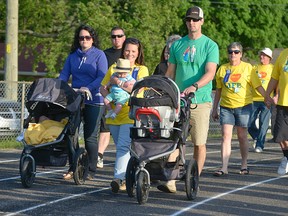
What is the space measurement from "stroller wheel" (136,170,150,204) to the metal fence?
11.3 m

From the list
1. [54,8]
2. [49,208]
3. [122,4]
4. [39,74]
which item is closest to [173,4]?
[122,4]

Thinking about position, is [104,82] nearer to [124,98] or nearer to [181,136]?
[124,98]

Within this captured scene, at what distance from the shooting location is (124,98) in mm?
12211

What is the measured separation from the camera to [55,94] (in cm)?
1252

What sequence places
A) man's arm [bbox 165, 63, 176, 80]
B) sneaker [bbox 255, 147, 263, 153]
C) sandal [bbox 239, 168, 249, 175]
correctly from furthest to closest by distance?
1. sneaker [bbox 255, 147, 263, 153]
2. sandal [bbox 239, 168, 249, 175]
3. man's arm [bbox 165, 63, 176, 80]

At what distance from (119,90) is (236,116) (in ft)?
10.6

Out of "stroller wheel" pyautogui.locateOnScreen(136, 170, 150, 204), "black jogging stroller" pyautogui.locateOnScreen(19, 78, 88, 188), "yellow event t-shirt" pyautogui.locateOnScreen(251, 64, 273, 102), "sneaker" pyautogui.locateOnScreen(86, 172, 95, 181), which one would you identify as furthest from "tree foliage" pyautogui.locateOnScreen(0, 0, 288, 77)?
"stroller wheel" pyautogui.locateOnScreen(136, 170, 150, 204)

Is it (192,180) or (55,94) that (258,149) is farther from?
(192,180)

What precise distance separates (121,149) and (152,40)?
92.2ft

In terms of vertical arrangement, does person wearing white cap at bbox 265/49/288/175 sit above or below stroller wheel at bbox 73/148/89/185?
above

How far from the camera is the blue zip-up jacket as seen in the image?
13281 mm

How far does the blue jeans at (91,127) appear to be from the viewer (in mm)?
13297

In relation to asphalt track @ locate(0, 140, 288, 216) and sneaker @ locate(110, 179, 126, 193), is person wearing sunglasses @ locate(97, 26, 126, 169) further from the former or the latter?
sneaker @ locate(110, 179, 126, 193)

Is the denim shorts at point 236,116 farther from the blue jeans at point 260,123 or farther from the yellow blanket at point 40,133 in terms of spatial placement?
the blue jeans at point 260,123
